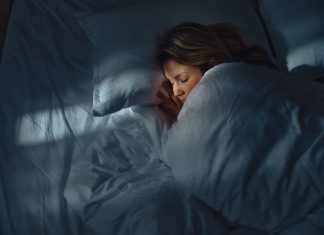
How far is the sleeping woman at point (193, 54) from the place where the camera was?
1.05 meters

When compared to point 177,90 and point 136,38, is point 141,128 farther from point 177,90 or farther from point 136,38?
point 136,38

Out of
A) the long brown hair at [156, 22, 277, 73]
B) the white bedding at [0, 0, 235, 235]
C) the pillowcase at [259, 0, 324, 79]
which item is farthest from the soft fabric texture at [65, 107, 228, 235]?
the pillowcase at [259, 0, 324, 79]

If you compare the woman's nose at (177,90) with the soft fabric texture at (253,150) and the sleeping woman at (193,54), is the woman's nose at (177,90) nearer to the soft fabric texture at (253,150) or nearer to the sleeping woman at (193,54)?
the sleeping woman at (193,54)

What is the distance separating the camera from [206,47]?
1059mm

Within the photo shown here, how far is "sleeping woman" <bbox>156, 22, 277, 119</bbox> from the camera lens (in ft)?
3.44

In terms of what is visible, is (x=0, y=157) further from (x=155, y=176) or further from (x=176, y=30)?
(x=176, y=30)

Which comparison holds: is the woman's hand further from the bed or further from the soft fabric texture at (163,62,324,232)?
the soft fabric texture at (163,62,324,232)

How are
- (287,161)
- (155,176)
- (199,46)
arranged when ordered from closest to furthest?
(287,161)
(155,176)
(199,46)

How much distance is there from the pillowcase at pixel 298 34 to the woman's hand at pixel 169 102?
326 millimetres

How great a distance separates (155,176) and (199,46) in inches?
13.5

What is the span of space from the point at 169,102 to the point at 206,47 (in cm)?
16

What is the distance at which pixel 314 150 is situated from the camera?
32.0 inches

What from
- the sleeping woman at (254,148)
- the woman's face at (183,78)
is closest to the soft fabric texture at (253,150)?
the sleeping woman at (254,148)

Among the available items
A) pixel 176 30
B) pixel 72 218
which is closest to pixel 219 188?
pixel 72 218
